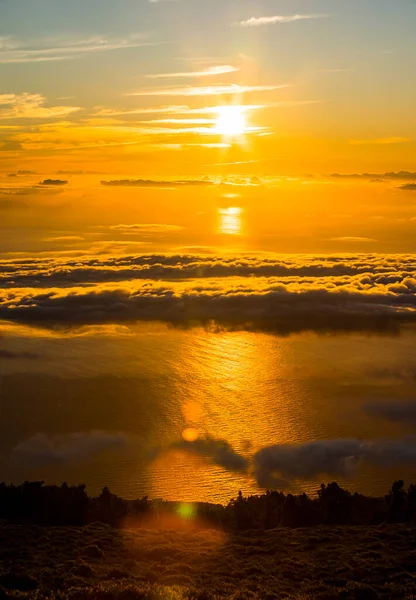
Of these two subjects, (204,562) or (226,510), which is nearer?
(204,562)

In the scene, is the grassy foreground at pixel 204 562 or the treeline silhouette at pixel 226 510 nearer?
the grassy foreground at pixel 204 562

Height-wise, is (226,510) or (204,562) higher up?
(226,510)

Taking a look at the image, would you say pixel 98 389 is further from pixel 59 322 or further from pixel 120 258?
pixel 120 258

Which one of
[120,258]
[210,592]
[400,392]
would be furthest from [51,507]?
[120,258]

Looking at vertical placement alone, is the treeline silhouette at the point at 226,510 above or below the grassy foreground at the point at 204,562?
above
